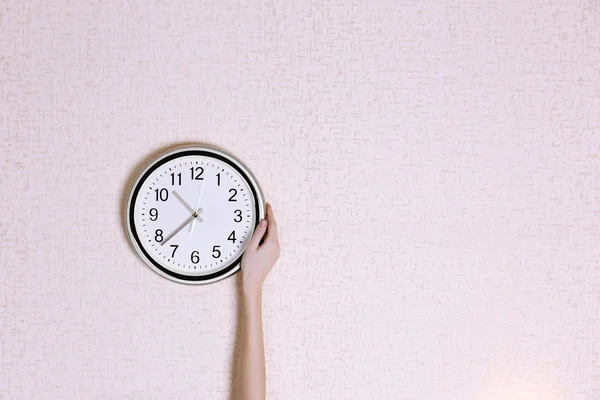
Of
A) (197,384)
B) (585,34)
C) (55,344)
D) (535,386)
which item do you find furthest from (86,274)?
(585,34)

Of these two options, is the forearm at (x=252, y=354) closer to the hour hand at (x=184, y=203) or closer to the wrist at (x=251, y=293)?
the wrist at (x=251, y=293)

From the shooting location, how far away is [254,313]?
54.4 inches

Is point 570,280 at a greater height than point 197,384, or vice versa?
point 570,280

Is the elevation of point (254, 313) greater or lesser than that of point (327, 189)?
lesser

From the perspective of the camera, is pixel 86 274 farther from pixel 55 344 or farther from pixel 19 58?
pixel 19 58

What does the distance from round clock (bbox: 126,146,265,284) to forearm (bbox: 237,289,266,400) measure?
10 centimetres

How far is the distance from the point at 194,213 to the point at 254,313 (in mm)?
291

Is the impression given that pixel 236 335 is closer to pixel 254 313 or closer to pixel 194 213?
pixel 254 313

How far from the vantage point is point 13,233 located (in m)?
1.45

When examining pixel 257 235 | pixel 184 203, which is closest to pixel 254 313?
pixel 257 235

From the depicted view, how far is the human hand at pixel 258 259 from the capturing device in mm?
1378

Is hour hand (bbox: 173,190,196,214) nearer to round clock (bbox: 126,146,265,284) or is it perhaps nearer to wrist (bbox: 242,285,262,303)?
round clock (bbox: 126,146,265,284)

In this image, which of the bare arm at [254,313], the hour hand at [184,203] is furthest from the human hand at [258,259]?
the hour hand at [184,203]

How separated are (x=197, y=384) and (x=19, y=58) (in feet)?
3.16
